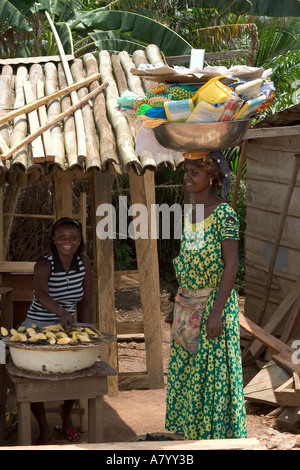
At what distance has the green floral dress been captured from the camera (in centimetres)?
452

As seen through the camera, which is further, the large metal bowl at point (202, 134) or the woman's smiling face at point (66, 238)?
the woman's smiling face at point (66, 238)

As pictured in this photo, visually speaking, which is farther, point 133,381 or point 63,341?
point 133,381

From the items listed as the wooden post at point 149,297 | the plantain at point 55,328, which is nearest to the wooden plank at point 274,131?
the wooden post at point 149,297

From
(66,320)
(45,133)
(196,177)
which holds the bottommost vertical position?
(66,320)

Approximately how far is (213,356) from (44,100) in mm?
2543

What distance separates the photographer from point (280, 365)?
7.14m

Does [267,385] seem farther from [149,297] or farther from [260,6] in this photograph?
[260,6]

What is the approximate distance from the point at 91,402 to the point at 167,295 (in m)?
8.71

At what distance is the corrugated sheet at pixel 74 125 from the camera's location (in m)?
5.13

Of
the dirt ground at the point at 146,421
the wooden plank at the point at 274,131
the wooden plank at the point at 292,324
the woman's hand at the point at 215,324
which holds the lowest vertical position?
the dirt ground at the point at 146,421

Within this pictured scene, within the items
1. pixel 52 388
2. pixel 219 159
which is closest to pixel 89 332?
pixel 52 388

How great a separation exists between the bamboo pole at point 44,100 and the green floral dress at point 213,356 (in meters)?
1.73

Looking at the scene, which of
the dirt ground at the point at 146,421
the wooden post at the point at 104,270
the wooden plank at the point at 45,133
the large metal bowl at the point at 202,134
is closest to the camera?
the large metal bowl at the point at 202,134

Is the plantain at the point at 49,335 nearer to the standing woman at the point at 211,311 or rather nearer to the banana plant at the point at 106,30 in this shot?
the standing woman at the point at 211,311
